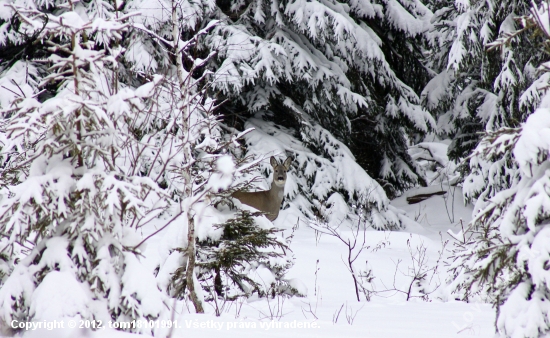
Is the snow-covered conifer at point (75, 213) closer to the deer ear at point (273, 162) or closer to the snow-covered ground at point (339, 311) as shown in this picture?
the snow-covered ground at point (339, 311)

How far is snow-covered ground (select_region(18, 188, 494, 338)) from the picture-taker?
401cm

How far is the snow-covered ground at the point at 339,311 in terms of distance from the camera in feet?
13.1

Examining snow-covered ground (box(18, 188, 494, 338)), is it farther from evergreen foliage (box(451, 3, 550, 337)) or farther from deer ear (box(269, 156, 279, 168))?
deer ear (box(269, 156, 279, 168))

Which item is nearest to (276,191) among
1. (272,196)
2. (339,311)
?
(272,196)

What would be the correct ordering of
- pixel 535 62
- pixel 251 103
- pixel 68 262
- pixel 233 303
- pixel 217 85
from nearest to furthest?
pixel 68 262, pixel 233 303, pixel 535 62, pixel 217 85, pixel 251 103

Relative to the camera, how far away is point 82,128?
3.16 meters

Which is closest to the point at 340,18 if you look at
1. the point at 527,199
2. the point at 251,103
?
the point at 251,103

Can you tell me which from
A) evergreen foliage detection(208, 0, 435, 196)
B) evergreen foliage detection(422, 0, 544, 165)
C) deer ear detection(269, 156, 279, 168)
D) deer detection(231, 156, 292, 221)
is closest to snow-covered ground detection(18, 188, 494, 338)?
deer detection(231, 156, 292, 221)

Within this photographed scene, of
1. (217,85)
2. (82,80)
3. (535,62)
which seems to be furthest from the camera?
(217,85)

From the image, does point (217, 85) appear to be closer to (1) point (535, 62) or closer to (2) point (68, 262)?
(1) point (535, 62)

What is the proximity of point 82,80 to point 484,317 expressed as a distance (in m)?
4.15

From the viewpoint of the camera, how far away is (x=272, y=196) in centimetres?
1030

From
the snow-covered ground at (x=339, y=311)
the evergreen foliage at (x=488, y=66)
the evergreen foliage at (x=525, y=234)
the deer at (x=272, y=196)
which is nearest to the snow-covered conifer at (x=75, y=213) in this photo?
the snow-covered ground at (x=339, y=311)

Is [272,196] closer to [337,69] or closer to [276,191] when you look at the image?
[276,191]
